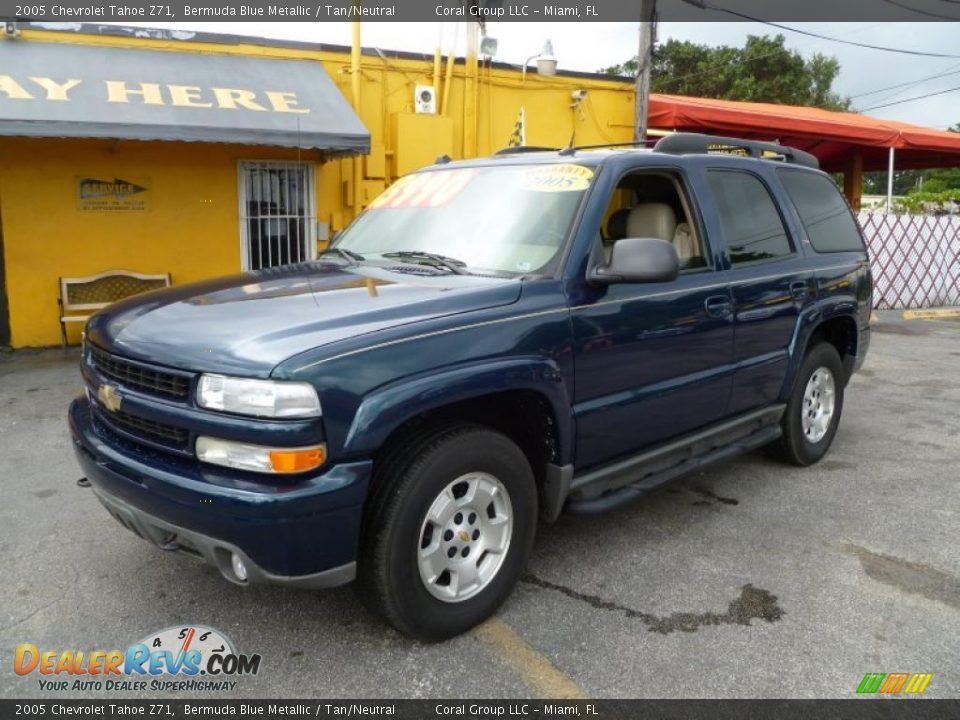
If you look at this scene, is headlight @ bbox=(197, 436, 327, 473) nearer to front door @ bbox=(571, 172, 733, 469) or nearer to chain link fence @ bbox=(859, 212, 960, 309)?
front door @ bbox=(571, 172, 733, 469)

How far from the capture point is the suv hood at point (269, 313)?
259 centimetres

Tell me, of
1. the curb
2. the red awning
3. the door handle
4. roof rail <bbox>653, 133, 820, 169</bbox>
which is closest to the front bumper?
the door handle

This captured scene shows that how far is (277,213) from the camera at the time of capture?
10.6 meters

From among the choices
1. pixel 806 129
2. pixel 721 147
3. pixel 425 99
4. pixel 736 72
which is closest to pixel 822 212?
pixel 721 147

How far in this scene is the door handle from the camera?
12.8ft

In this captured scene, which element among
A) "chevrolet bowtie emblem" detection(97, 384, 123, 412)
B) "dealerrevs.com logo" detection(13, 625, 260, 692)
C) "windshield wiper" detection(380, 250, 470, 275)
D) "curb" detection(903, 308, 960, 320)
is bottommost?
"curb" detection(903, 308, 960, 320)

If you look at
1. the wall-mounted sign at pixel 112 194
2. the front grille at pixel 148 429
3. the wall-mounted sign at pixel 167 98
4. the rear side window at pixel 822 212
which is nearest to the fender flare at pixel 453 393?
the front grille at pixel 148 429

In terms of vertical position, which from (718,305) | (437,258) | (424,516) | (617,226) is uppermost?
(617,226)

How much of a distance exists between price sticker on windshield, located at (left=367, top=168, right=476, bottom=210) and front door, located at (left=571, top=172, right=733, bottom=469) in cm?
84

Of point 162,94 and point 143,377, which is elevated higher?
point 162,94

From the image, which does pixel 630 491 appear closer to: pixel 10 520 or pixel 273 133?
pixel 10 520

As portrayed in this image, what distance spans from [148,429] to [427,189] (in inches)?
79.4

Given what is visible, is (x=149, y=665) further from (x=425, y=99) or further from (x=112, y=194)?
(x=425, y=99)

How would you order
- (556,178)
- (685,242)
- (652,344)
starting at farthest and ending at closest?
1. (685,242)
2. (556,178)
3. (652,344)
